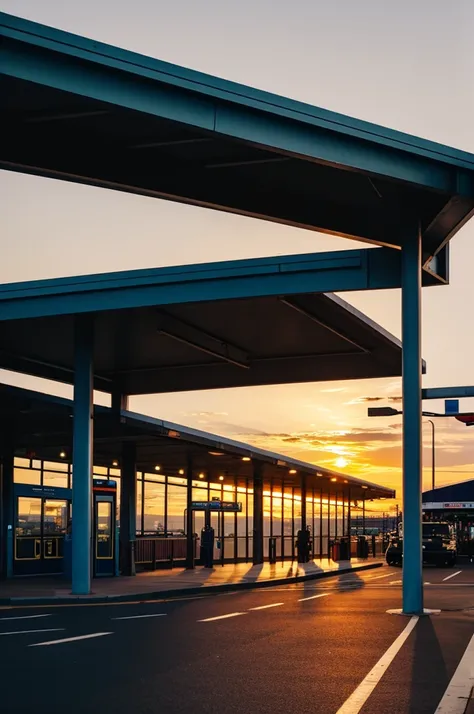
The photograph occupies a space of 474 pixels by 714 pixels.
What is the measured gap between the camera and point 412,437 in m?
18.2

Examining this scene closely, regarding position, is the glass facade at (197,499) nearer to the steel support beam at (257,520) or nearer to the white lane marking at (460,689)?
the steel support beam at (257,520)

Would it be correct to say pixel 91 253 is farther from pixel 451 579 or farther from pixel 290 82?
pixel 290 82

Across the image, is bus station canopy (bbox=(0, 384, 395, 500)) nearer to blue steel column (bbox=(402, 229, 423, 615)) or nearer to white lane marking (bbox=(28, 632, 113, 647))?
blue steel column (bbox=(402, 229, 423, 615))

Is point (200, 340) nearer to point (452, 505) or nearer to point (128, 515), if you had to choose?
point (128, 515)

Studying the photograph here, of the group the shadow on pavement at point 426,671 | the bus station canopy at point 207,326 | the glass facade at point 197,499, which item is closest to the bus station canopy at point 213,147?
the bus station canopy at point 207,326

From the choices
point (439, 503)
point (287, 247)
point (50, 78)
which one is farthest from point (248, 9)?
point (439, 503)

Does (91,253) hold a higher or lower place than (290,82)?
higher

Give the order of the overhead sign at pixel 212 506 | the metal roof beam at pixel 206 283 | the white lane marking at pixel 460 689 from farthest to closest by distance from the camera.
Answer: the overhead sign at pixel 212 506 → the metal roof beam at pixel 206 283 → the white lane marking at pixel 460 689

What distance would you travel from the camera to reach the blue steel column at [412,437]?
1791 cm

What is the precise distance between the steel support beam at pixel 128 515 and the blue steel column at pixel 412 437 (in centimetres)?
1679

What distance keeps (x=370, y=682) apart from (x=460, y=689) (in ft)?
2.83

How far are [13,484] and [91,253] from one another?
25.1 metres

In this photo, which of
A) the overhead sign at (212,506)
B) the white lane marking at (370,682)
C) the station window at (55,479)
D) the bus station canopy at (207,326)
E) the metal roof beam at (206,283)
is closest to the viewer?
the white lane marking at (370,682)

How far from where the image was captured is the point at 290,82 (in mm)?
18656
